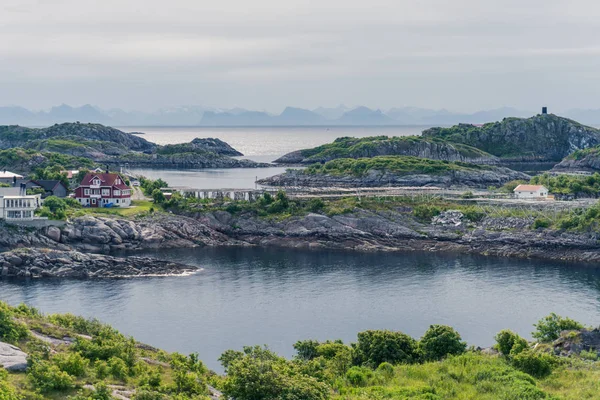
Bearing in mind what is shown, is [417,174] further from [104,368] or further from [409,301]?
[104,368]

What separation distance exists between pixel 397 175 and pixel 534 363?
3968 inches

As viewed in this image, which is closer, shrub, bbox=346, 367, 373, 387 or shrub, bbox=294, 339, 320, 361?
shrub, bbox=346, 367, 373, 387

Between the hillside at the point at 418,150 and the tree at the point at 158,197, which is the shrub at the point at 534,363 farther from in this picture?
the hillside at the point at 418,150

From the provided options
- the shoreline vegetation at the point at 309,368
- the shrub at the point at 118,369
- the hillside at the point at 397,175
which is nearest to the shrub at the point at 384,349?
the shoreline vegetation at the point at 309,368

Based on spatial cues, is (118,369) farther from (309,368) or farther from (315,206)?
(315,206)

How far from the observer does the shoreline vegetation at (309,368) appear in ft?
97.1

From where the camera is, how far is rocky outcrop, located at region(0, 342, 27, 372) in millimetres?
30984

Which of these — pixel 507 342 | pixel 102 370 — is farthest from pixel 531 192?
pixel 102 370

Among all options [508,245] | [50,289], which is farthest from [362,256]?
[50,289]

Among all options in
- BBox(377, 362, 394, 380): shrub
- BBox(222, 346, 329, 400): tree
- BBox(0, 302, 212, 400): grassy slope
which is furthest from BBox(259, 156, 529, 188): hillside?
BBox(222, 346, 329, 400): tree

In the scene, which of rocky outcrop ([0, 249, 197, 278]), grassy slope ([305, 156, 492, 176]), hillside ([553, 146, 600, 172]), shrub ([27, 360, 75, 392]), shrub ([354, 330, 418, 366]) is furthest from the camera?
hillside ([553, 146, 600, 172])

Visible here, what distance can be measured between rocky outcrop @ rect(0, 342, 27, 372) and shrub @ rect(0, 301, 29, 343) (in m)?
1.12

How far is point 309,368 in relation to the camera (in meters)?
35.4

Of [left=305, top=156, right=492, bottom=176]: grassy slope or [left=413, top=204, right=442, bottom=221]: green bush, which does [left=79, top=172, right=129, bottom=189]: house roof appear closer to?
[left=413, top=204, right=442, bottom=221]: green bush
